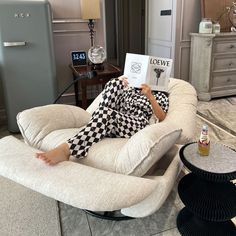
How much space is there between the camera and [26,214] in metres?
1.67

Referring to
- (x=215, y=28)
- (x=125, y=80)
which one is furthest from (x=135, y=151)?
(x=215, y=28)

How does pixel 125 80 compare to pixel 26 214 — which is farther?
pixel 125 80

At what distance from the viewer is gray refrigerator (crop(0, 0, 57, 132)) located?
2557 millimetres

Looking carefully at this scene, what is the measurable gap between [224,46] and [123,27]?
2390 mm

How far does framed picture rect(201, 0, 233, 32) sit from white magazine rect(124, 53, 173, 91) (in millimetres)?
2028

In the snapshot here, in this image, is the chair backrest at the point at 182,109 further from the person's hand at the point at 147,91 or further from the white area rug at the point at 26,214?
the white area rug at the point at 26,214

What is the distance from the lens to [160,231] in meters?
1.52

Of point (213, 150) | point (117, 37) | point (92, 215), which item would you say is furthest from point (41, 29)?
point (117, 37)

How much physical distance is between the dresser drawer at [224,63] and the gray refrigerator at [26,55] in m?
2.13

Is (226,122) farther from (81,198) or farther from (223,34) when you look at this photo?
(81,198)

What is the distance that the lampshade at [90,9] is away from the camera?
119 inches

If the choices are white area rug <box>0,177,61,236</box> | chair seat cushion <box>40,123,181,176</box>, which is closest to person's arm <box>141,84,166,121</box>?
chair seat cushion <box>40,123,181,176</box>

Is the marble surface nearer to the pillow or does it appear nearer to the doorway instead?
the pillow

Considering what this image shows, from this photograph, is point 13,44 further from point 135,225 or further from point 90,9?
point 135,225
